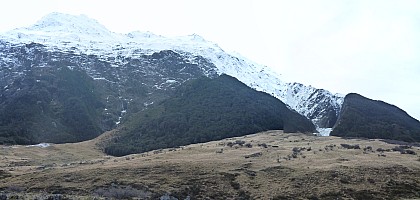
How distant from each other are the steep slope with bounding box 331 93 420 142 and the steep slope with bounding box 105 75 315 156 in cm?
1203

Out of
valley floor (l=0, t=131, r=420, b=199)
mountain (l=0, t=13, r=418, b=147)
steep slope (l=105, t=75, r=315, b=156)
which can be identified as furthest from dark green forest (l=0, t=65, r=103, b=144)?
valley floor (l=0, t=131, r=420, b=199)

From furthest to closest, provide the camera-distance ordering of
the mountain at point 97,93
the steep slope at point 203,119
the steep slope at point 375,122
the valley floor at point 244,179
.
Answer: the mountain at point 97,93 → the steep slope at point 203,119 → the steep slope at point 375,122 → the valley floor at point 244,179

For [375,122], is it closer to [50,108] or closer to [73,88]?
[50,108]

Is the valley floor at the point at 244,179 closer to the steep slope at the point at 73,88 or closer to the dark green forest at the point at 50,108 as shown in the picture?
the dark green forest at the point at 50,108

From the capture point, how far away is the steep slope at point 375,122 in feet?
343

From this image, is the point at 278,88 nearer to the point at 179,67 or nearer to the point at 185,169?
the point at 179,67

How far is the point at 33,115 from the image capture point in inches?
5108

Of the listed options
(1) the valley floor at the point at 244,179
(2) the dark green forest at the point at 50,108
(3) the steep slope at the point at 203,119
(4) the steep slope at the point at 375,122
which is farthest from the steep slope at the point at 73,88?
(1) the valley floor at the point at 244,179

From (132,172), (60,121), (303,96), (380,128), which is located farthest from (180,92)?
(132,172)

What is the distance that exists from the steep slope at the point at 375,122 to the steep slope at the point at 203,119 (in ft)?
39.5

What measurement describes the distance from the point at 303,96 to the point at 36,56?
108685 mm

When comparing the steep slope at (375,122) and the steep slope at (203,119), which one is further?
the steep slope at (203,119)

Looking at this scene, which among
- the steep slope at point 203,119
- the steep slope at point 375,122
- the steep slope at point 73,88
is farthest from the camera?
the steep slope at point 73,88

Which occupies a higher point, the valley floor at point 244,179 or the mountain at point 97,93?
the mountain at point 97,93
